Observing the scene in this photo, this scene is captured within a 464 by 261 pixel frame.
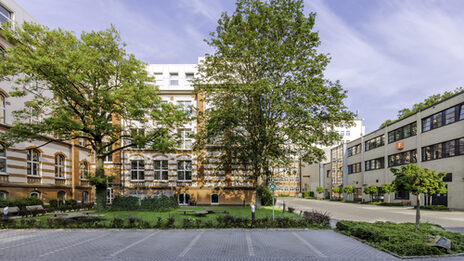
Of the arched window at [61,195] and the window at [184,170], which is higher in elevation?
the window at [184,170]

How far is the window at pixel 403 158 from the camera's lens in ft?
136

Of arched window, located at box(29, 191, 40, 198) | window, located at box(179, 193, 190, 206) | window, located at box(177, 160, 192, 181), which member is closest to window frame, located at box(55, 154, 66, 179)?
arched window, located at box(29, 191, 40, 198)

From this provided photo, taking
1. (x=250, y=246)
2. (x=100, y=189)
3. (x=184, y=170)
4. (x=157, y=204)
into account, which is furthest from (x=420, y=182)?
(x=184, y=170)

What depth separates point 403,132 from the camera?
44.3 metres

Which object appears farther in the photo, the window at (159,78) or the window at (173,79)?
the window at (173,79)

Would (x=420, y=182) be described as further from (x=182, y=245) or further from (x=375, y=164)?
(x=375, y=164)

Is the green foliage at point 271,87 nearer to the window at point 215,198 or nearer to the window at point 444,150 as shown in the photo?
Answer: the window at point 215,198

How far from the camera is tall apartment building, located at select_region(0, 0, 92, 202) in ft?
79.2

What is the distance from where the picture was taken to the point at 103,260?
9836 mm

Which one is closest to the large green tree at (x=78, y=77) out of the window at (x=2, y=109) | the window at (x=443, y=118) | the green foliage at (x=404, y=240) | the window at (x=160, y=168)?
the window at (x=2, y=109)

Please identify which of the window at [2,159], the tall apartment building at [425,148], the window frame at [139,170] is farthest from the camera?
the window frame at [139,170]

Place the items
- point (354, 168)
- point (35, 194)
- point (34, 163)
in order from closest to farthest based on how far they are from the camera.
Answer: point (35, 194) → point (34, 163) → point (354, 168)

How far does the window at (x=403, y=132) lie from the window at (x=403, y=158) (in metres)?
2.50

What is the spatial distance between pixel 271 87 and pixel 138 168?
20.0 m
